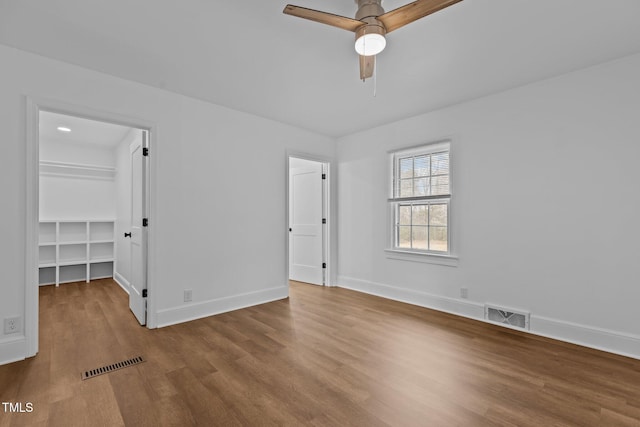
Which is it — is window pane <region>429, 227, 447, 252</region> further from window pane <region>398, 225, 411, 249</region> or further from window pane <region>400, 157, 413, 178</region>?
window pane <region>400, 157, 413, 178</region>

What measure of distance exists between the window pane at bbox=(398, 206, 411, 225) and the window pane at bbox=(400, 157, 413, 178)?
47 centimetres

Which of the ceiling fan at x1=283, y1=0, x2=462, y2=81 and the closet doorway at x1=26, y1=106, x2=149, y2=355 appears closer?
the ceiling fan at x1=283, y1=0, x2=462, y2=81

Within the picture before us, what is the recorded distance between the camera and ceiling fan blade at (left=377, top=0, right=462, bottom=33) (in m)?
1.61

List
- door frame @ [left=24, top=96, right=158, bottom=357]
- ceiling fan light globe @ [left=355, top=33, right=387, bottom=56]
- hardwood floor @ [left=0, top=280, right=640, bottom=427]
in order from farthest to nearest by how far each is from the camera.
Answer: door frame @ [left=24, top=96, right=158, bottom=357], ceiling fan light globe @ [left=355, top=33, right=387, bottom=56], hardwood floor @ [left=0, top=280, right=640, bottom=427]

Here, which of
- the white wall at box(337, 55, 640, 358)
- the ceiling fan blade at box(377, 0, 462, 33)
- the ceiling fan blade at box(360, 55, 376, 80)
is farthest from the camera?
the white wall at box(337, 55, 640, 358)

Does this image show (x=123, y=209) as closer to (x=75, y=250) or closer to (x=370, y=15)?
(x=75, y=250)

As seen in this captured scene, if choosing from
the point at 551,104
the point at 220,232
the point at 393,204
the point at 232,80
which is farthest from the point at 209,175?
the point at 551,104

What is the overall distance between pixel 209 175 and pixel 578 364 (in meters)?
4.07

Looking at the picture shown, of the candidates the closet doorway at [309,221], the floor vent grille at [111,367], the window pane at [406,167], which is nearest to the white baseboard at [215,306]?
the floor vent grille at [111,367]

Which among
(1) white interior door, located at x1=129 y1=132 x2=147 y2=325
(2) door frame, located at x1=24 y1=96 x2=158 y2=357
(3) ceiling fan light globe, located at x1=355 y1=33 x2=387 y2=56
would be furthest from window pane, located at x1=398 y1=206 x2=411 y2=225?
(2) door frame, located at x1=24 y1=96 x2=158 y2=357

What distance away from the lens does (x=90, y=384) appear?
6.72 ft

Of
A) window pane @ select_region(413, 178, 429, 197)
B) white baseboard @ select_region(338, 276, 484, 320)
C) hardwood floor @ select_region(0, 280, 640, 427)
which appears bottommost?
hardwood floor @ select_region(0, 280, 640, 427)

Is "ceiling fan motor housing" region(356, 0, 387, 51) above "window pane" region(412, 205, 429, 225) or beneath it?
above

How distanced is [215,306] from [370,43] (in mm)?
3256
